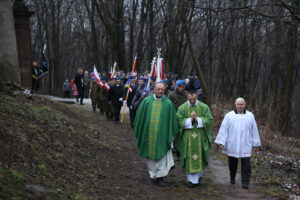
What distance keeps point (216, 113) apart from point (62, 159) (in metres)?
11.7

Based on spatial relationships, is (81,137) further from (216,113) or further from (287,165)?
(216,113)

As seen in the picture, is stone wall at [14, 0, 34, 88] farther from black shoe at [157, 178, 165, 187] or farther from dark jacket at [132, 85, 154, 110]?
black shoe at [157, 178, 165, 187]

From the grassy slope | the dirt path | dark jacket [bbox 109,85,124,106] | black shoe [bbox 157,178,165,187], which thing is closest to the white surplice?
the dirt path

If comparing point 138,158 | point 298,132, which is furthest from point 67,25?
point 138,158

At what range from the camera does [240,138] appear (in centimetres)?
852

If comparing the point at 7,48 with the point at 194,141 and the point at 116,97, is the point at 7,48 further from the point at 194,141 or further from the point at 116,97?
the point at 194,141

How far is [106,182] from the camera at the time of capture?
7.52 meters

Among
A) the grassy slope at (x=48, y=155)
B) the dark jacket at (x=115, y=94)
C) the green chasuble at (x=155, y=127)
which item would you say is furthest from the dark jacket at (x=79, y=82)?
the green chasuble at (x=155, y=127)

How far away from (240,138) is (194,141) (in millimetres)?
942

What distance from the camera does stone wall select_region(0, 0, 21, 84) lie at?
1184cm

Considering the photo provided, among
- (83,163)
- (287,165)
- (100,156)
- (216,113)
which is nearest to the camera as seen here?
(83,163)

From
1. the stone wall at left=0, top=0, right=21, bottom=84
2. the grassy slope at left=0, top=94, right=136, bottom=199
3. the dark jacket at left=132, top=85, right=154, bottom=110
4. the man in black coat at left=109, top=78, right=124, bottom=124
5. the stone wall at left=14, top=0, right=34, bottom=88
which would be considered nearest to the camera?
the grassy slope at left=0, top=94, right=136, bottom=199

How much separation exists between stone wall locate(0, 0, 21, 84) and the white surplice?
21.5 feet

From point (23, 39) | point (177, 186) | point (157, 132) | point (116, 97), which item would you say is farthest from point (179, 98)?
point (23, 39)
